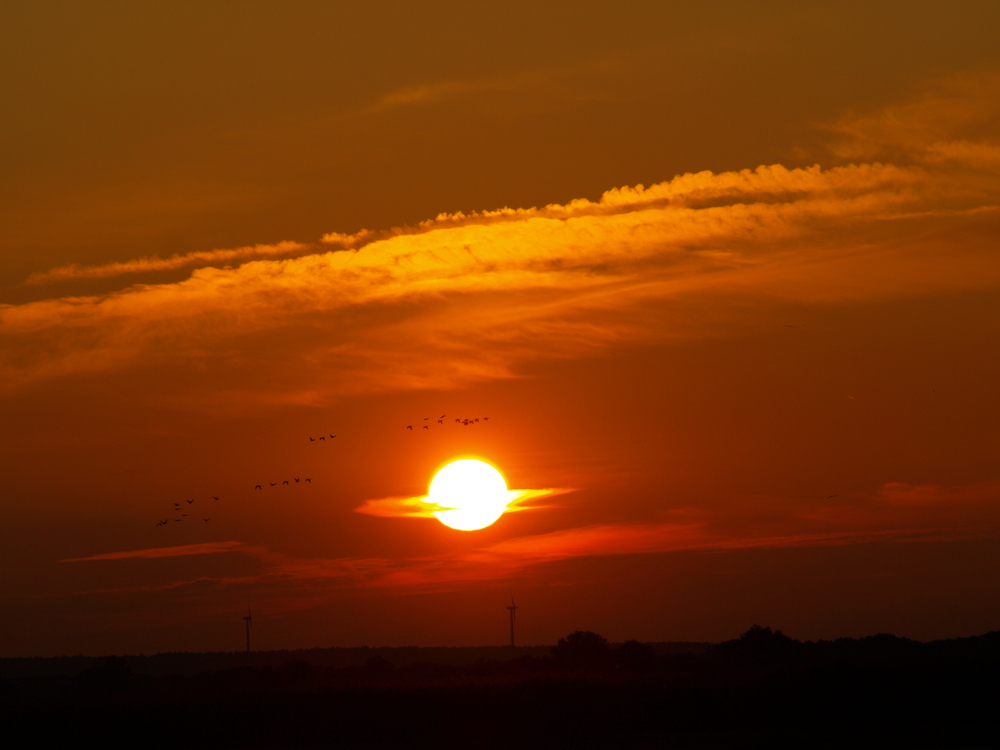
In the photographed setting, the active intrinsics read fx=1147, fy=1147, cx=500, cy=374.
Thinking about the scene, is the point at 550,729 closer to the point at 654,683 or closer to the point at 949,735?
the point at 654,683

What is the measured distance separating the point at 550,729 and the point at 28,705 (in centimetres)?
4027

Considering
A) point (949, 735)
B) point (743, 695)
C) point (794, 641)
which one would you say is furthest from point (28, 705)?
point (794, 641)

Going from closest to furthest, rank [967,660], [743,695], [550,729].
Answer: [550,729]
[743,695]
[967,660]

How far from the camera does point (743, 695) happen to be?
278 ft

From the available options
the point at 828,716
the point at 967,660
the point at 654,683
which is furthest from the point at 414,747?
the point at 967,660

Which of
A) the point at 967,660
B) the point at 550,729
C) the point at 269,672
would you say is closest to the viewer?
the point at 550,729

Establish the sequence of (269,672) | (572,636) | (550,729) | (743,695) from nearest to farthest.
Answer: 1. (550,729)
2. (743,695)
3. (269,672)
4. (572,636)

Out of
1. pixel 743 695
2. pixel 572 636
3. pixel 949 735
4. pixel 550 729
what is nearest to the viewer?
pixel 949 735

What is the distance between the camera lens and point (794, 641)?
154 m

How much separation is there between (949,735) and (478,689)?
32.9 m

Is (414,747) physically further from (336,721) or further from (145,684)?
(145,684)

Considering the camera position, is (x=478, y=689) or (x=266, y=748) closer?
(x=266, y=748)

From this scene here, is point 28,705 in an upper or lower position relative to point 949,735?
upper

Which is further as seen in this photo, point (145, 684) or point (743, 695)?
point (145, 684)
